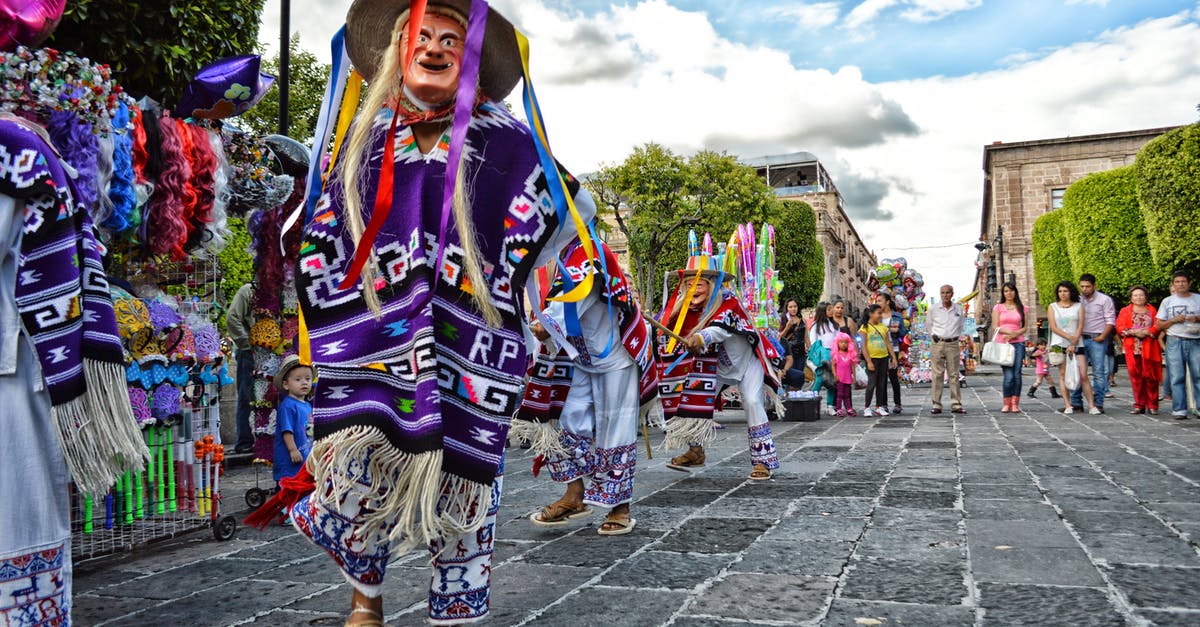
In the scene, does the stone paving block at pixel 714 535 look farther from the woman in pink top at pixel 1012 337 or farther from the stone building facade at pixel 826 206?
the stone building facade at pixel 826 206

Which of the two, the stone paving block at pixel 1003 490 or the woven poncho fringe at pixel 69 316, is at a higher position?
the woven poncho fringe at pixel 69 316

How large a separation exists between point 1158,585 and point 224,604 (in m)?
3.52

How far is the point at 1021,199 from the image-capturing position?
→ 4503 cm

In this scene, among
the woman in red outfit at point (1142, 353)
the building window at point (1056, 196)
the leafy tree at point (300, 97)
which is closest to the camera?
the woman in red outfit at point (1142, 353)

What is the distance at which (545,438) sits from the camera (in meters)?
4.63

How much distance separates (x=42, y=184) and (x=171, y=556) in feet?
7.79

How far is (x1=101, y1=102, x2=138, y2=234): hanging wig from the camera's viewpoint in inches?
153

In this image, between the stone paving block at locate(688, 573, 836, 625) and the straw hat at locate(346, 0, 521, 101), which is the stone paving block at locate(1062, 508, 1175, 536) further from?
the straw hat at locate(346, 0, 521, 101)

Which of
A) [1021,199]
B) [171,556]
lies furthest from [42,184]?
[1021,199]

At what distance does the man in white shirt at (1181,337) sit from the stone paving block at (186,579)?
417 inches

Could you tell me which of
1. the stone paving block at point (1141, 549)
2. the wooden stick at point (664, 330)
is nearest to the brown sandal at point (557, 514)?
the wooden stick at point (664, 330)

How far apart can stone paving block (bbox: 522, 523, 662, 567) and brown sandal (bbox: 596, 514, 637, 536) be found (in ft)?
0.10

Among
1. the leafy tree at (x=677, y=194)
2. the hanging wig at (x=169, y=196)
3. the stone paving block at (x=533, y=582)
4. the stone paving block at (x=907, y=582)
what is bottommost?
the stone paving block at (x=907, y=582)

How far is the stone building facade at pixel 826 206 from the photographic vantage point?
65.5 m
